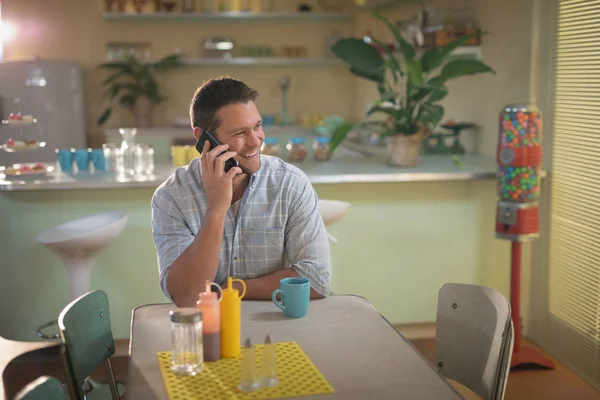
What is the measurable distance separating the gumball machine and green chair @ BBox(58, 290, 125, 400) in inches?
85.6

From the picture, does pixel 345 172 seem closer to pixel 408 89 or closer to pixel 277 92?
pixel 408 89

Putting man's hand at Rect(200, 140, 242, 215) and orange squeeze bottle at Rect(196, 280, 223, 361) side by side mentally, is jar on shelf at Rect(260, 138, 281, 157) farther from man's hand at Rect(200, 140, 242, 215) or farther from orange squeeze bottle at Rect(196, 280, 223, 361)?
orange squeeze bottle at Rect(196, 280, 223, 361)

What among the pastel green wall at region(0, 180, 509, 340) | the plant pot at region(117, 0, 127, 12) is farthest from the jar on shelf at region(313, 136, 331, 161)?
the plant pot at region(117, 0, 127, 12)

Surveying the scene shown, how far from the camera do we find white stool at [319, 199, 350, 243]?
12.6ft

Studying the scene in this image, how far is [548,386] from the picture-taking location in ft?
11.8

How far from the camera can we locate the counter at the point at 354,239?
13.1 ft

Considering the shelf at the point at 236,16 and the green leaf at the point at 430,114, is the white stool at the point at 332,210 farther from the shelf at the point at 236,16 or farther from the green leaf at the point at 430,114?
the shelf at the point at 236,16

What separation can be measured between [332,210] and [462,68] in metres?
1.01

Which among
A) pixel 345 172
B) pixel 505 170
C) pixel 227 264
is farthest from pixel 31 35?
pixel 227 264

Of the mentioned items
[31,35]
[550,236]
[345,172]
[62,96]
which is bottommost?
[550,236]

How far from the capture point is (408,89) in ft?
Result: 13.7

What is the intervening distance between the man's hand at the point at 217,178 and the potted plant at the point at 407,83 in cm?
184

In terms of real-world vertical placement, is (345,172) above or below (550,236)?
above

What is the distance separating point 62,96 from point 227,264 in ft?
15.0
